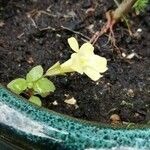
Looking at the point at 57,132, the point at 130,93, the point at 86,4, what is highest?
the point at 86,4

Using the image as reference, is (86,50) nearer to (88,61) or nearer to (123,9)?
(88,61)

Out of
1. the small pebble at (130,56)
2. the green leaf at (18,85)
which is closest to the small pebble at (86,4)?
the small pebble at (130,56)

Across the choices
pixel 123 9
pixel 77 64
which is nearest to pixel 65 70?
pixel 77 64

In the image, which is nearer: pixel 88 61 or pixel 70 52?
pixel 88 61

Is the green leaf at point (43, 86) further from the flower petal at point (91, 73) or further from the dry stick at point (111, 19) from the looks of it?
the dry stick at point (111, 19)

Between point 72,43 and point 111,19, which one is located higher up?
point 111,19

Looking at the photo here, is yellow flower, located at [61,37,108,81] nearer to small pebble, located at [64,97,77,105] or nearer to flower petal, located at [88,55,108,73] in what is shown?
flower petal, located at [88,55,108,73]

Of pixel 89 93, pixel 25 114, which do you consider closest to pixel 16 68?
pixel 89 93

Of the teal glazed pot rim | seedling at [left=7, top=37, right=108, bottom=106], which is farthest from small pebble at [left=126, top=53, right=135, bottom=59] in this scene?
the teal glazed pot rim
